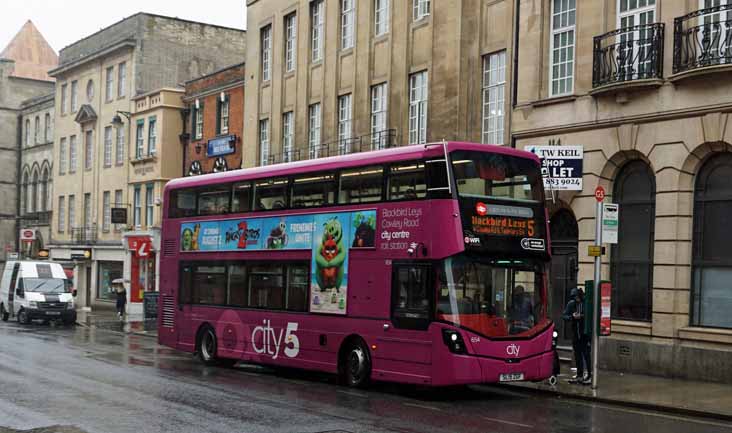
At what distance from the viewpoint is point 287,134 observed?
3600 cm

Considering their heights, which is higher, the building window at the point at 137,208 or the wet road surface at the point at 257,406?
the building window at the point at 137,208

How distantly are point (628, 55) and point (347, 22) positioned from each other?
44.8ft

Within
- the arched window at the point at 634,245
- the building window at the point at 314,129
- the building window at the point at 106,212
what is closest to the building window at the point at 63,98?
the building window at the point at 106,212

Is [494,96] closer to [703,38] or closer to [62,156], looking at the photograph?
[703,38]

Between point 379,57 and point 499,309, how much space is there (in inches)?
642

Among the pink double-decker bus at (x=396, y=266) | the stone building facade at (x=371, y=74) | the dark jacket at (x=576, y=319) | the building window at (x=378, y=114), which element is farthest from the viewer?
the building window at (x=378, y=114)

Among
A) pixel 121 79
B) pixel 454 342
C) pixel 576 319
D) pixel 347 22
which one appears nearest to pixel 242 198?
pixel 454 342

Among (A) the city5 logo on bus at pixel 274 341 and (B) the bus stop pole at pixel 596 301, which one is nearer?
(B) the bus stop pole at pixel 596 301

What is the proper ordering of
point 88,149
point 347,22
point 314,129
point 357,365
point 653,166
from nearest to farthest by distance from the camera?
point 357,365, point 653,166, point 347,22, point 314,129, point 88,149

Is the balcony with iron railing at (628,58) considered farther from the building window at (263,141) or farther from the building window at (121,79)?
the building window at (121,79)

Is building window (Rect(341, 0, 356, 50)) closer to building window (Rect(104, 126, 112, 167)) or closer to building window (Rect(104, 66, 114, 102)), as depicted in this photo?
building window (Rect(104, 66, 114, 102))

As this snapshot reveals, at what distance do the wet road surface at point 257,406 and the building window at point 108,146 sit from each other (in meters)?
31.8

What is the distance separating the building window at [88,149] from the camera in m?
54.3

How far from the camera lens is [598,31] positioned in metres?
22.0
